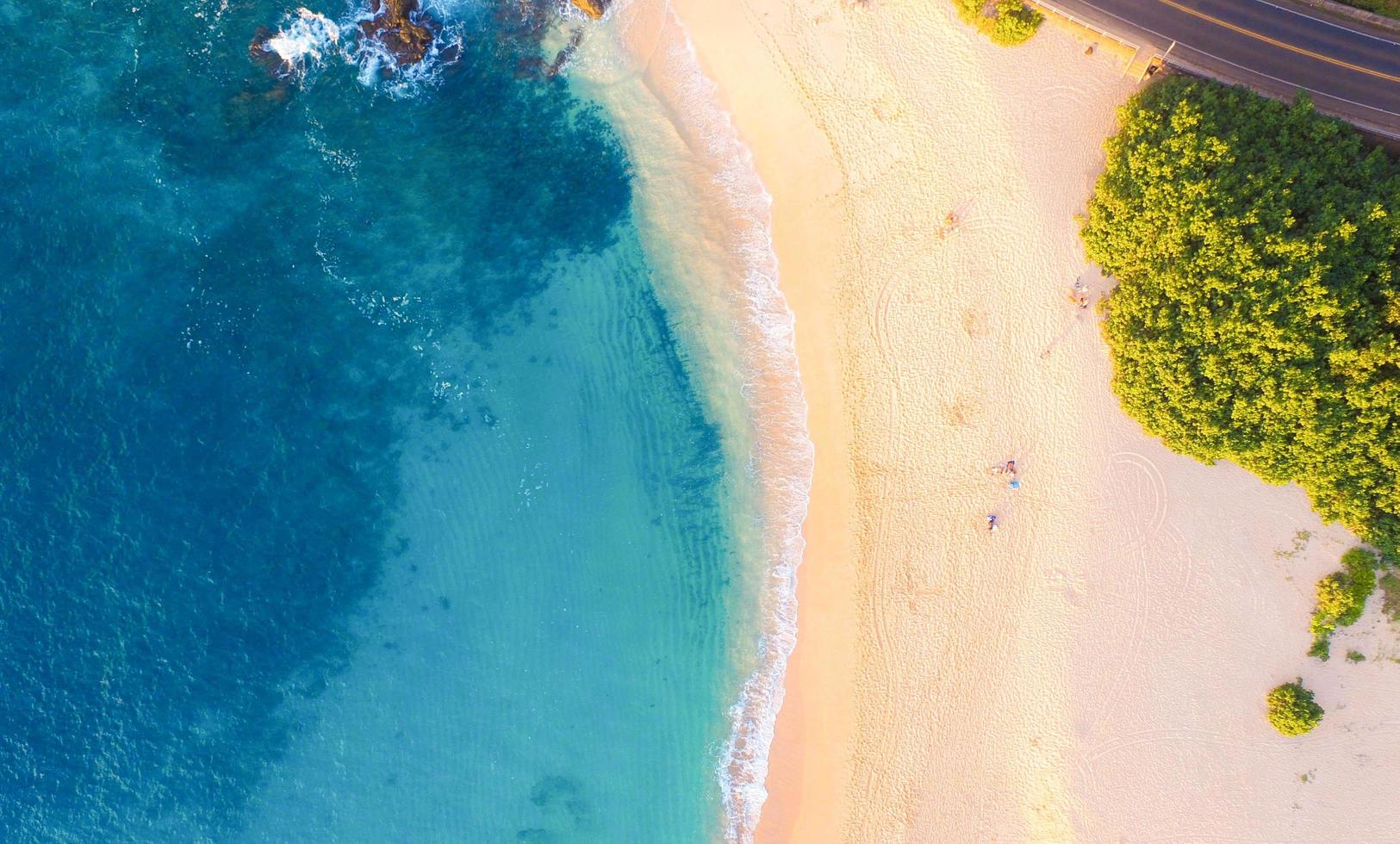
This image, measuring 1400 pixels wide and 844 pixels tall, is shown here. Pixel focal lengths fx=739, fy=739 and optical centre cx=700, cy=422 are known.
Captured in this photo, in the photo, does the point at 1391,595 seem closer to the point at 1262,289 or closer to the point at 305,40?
the point at 1262,289

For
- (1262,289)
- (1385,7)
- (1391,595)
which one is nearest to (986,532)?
(1262,289)

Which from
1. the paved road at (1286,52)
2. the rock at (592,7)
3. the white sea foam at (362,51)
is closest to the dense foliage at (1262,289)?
the paved road at (1286,52)

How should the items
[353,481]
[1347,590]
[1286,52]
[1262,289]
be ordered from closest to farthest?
[1262,289], [1286,52], [1347,590], [353,481]

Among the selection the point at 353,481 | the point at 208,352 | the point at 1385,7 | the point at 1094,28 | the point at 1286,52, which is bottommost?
the point at 353,481

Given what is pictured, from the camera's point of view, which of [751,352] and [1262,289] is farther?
[751,352]

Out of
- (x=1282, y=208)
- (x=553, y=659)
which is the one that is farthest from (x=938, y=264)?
(x=553, y=659)

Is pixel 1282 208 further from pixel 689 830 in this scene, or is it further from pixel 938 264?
pixel 689 830

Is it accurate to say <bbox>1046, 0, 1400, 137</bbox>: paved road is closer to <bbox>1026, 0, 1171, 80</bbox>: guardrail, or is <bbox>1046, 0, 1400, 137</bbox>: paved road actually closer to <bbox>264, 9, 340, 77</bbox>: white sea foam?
<bbox>1026, 0, 1171, 80</bbox>: guardrail

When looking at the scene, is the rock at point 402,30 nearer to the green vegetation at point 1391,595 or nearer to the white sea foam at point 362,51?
the white sea foam at point 362,51
